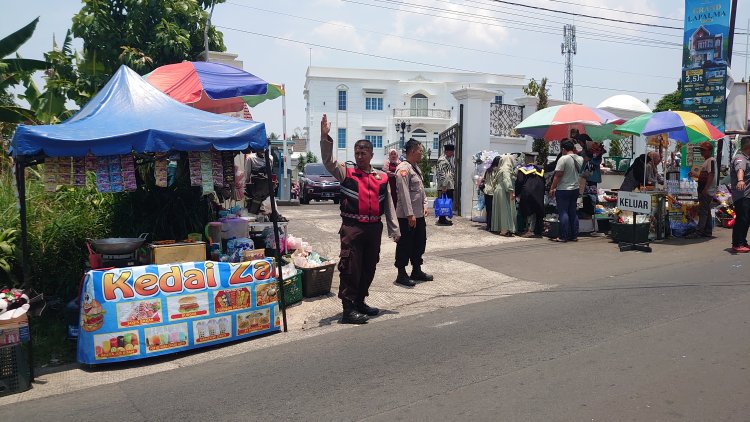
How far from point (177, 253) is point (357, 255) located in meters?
1.94

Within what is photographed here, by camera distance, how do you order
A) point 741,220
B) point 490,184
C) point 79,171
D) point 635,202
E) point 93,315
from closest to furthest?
1. point 93,315
2. point 79,171
3. point 741,220
4. point 635,202
5. point 490,184

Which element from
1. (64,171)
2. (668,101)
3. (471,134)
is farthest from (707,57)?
(668,101)

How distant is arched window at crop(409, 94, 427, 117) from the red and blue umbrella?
47838mm

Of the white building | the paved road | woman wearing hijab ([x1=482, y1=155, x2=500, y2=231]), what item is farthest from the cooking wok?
the white building

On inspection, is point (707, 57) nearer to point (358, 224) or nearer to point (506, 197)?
point (506, 197)

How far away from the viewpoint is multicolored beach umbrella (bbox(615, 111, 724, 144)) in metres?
11.2

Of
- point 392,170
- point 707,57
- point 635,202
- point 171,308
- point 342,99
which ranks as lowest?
point 171,308

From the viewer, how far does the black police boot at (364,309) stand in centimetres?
712

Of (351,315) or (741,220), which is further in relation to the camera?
(741,220)

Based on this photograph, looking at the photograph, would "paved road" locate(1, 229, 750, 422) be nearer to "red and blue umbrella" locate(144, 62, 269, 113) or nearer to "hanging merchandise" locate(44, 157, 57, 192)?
"hanging merchandise" locate(44, 157, 57, 192)

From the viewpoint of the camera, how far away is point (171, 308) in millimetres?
6070

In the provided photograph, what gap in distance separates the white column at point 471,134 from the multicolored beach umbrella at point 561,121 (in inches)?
59.1

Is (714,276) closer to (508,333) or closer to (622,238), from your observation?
(622,238)

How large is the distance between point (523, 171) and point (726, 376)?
7.81m
